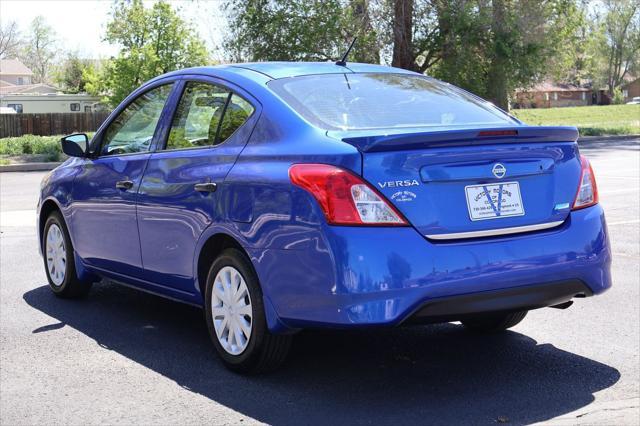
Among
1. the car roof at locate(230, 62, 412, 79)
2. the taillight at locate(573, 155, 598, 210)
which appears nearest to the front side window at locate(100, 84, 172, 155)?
the car roof at locate(230, 62, 412, 79)

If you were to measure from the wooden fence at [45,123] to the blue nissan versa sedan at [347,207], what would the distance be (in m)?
44.7

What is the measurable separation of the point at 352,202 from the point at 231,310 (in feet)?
3.61

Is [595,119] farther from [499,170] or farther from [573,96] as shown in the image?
[573,96]

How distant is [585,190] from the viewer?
5023 millimetres

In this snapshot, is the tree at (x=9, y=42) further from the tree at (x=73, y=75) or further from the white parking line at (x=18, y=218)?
the white parking line at (x=18, y=218)

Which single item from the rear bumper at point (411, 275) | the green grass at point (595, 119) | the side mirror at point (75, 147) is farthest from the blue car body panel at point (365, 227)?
the green grass at point (595, 119)

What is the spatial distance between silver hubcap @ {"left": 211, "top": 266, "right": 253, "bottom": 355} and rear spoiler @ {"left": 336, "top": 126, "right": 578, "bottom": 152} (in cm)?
97

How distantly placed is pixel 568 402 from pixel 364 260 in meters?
1.24

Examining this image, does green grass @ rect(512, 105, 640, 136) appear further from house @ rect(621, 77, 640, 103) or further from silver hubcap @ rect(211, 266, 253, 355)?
house @ rect(621, 77, 640, 103)

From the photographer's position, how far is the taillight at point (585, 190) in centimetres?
495

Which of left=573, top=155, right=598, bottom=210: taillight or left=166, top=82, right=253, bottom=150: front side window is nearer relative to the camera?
left=573, top=155, right=598, bottom=210: taillight

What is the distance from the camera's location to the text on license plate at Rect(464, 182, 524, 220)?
457cm

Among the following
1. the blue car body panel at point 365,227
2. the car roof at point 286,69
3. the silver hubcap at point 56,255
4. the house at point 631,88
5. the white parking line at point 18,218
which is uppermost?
the house at point 631,88

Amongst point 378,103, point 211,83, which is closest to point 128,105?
point 211,83
